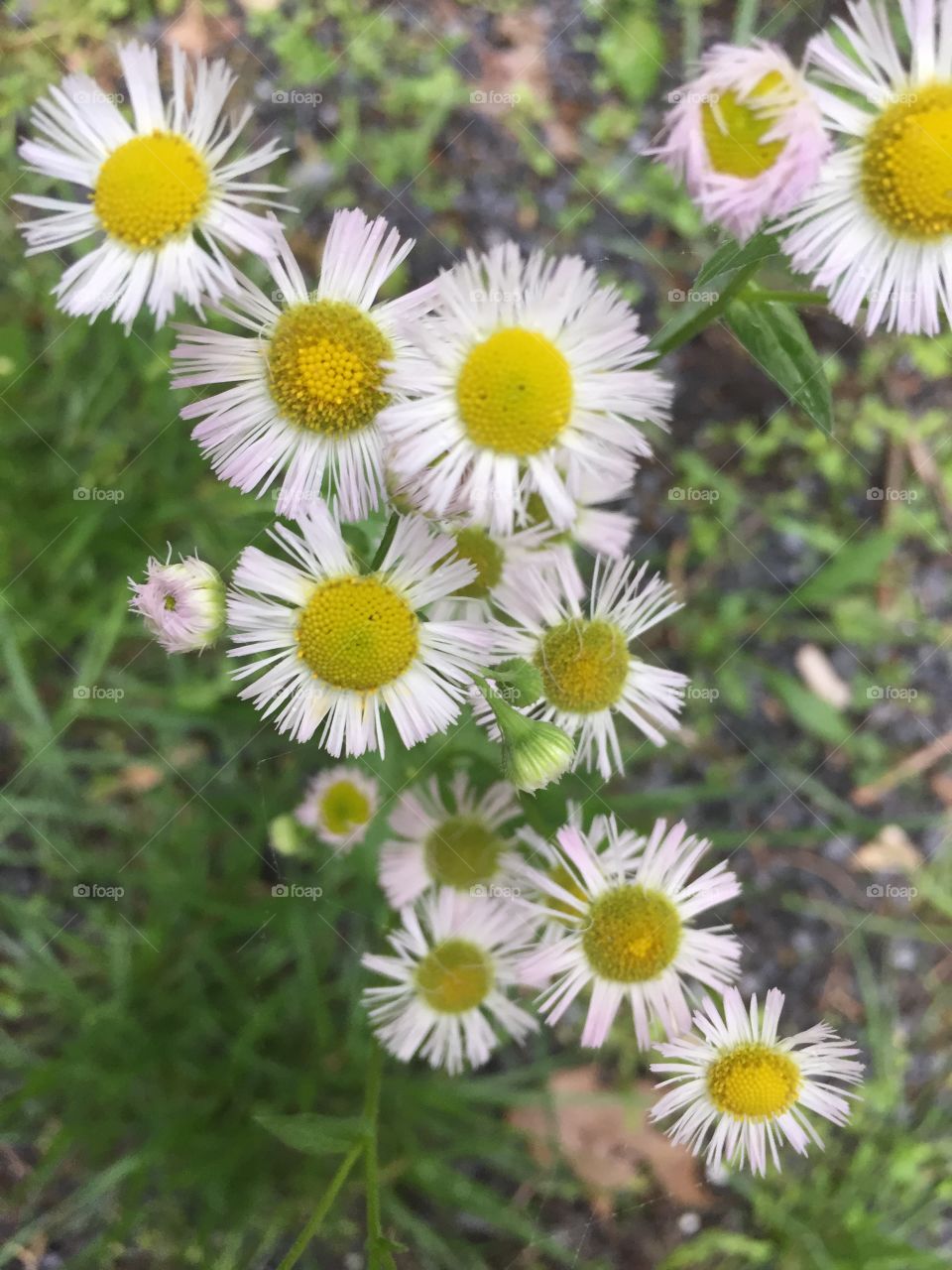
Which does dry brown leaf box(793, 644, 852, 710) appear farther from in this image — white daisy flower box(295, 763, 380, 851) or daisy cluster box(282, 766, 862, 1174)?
white daisy flower box(295, 763, 380, 851)

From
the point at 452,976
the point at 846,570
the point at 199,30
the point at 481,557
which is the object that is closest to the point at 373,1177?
the point at 452,976

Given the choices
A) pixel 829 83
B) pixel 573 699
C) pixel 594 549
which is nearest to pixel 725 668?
pixel 594 549

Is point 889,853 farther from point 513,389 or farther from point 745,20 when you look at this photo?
point 745,20

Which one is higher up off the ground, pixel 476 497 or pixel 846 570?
pixel 846 570

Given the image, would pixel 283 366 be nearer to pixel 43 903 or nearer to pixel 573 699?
pixel 573 699

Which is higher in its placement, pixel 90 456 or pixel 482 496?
pixel 90 456

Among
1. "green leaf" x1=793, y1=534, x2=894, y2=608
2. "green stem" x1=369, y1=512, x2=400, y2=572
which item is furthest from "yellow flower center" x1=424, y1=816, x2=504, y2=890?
"green leaf" x1=793, y1=534, x2=894, y2=608
